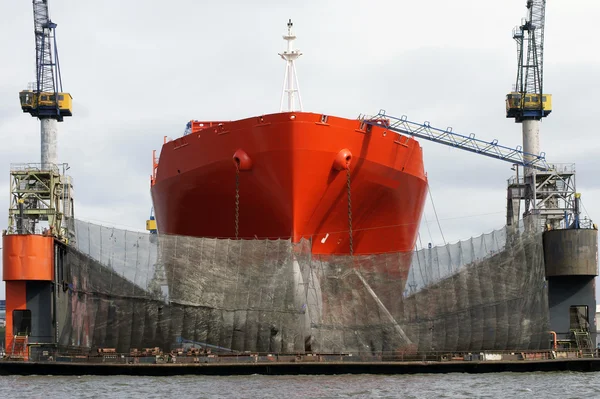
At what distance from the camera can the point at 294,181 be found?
44531mm

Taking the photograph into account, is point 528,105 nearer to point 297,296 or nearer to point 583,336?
point 583,336

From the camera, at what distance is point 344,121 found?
4569cm

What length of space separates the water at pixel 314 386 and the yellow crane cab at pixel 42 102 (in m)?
27.6

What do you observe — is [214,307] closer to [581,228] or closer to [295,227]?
[295,227]

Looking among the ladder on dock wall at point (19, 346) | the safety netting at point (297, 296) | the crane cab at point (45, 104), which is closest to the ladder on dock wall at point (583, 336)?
the safety netting at point (297, 296)

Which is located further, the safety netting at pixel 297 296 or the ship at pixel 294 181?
the ship at pixel 294 181

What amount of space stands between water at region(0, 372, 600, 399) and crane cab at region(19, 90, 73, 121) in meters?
27.5

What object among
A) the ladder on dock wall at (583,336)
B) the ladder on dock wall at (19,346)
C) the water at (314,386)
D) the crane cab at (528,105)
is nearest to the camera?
the water at (314,386)

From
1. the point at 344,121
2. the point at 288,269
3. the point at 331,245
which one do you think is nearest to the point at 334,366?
the point at 288,269

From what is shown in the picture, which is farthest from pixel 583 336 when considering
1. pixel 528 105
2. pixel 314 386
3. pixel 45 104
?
pixel 45 104

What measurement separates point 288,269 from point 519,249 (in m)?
9.53

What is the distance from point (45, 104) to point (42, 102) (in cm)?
23

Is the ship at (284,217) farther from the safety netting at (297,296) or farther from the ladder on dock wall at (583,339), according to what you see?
the ladder on dock wall at (583,339)

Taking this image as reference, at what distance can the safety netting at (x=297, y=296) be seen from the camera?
42375mm
